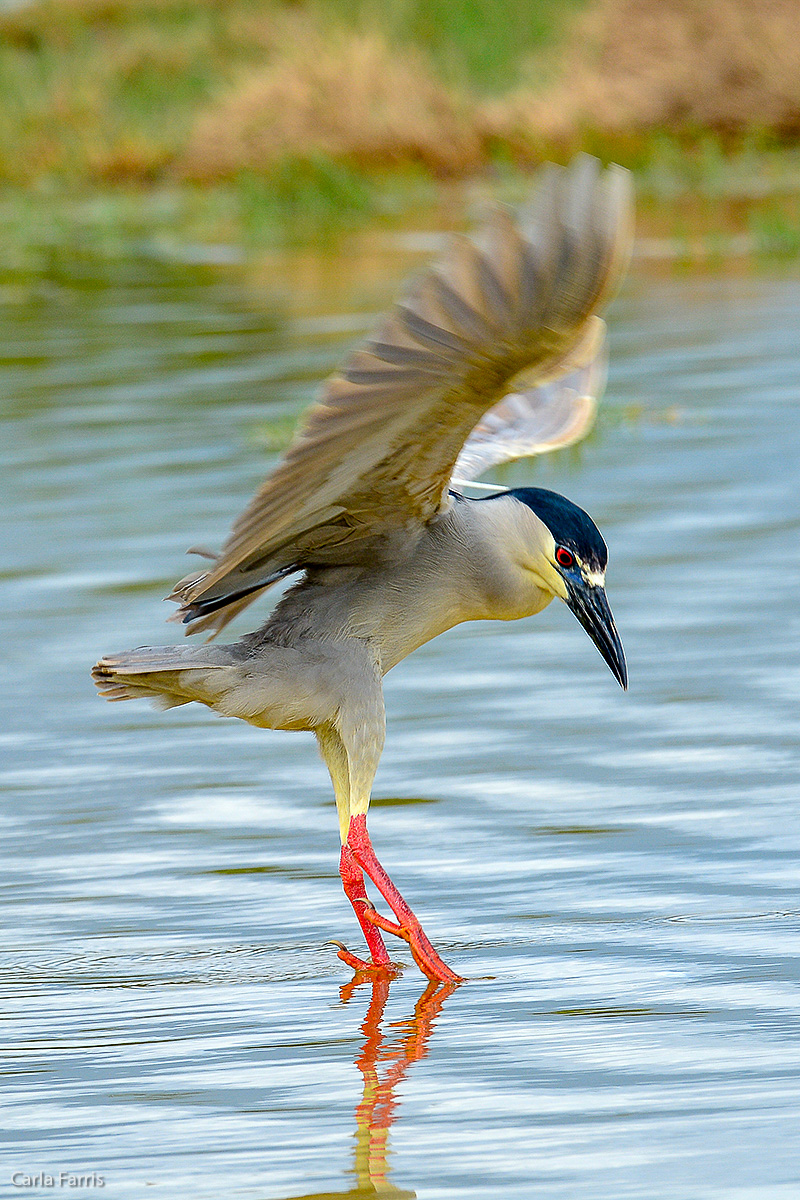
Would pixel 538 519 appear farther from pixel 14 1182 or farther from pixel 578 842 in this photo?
pixel 14 1182

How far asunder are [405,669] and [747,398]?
168 inches

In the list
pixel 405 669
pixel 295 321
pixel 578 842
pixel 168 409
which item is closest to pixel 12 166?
pixel 295 321

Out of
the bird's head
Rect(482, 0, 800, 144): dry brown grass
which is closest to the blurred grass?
Rect(482, 0, 800, 144): dry brown grass

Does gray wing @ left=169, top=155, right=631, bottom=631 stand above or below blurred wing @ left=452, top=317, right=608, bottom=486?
above

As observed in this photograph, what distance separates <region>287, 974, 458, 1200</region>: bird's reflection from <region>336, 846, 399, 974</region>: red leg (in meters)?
0.05

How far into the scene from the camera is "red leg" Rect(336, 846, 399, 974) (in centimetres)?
Result: 510

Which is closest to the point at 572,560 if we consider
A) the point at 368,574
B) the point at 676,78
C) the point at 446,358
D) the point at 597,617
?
the point at 597,617

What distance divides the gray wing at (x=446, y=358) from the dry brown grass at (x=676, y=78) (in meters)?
22.6

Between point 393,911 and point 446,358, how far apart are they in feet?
4.78

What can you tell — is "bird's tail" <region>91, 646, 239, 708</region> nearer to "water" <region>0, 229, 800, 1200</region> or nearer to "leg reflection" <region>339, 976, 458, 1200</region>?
"water" <region>0, 229, 800, 1200</region>

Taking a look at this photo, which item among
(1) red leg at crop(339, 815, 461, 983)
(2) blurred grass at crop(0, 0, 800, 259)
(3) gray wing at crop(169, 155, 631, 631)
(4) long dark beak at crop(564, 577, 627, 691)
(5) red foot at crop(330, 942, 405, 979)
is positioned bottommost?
(2) blurred grass at crop(0, 0, 800, 259)

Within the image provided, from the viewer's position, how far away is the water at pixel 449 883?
154 inches

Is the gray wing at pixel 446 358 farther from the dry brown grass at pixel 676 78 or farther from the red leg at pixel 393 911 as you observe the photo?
the dry brown grass at pixel 676 78

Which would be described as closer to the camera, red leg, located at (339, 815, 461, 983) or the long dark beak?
red leg, located at (339, 815, 461, 983)
